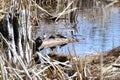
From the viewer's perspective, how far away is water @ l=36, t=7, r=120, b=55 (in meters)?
7.02

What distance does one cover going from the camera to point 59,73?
14.1 ft

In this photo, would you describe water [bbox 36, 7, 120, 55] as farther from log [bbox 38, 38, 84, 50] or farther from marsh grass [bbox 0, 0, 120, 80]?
marsh grass [bbox 0, 0, 120, 80]

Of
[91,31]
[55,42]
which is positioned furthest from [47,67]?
[91,31]

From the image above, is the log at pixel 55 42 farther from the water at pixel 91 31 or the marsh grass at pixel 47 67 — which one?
the marsh grass at pixel 47 67

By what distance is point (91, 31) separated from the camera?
8.67 m

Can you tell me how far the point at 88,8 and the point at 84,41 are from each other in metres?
4.94

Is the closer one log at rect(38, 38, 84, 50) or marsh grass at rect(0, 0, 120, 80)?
marsh grass at rect(0, 0, 120, 80)

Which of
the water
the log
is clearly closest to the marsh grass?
the log

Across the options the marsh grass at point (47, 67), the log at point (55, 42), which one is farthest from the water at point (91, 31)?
the marsh grass at point (47, 67)

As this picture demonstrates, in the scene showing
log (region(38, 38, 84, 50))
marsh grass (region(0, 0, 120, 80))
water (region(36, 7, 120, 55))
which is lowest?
water (region(36, 7, 120, 55))

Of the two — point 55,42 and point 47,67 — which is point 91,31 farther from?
point 47,67

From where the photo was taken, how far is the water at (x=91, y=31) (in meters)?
7.02

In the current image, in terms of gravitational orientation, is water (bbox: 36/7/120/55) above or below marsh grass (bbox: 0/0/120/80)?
below

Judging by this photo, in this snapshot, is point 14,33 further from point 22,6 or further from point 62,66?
point 62,66
